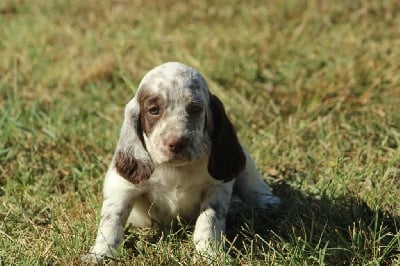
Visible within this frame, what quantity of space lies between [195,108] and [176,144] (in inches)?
12.9

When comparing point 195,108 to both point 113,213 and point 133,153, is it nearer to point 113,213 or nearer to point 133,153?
point 133,153

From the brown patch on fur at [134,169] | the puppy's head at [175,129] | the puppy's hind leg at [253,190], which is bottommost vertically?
the puppy's hind leg at [253,190]

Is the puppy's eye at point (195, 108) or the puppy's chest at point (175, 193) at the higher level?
the puppy's eye at point (195, 108)

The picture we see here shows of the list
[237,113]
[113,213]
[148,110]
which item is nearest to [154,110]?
[148,110]

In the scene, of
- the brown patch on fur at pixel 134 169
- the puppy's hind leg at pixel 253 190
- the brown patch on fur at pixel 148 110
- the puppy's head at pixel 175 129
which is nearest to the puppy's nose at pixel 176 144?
the puppy's head at pixel 175 129

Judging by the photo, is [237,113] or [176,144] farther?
[237,113]

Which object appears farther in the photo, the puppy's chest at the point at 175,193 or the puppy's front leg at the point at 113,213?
the puppy's chest at the point at 175,193

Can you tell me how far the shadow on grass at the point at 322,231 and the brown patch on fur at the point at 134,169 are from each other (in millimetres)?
679

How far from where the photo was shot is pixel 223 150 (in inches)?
170

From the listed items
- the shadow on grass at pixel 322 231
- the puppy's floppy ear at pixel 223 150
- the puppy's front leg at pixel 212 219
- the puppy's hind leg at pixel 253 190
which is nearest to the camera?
the shadow on grass at pixel 322 231

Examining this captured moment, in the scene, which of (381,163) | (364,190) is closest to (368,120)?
(381,163)

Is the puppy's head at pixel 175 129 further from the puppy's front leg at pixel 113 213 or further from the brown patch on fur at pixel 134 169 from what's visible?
the puppy's front leg at pixel 113 213

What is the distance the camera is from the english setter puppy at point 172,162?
13.2 feet

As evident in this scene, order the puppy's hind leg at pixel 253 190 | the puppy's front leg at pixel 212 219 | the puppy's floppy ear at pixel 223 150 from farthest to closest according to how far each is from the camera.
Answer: the puppy's hind leg at pixel 253 190
the puppy's floppy ear at pixel 223 150
the puppy's front leg at pixel 212 219
